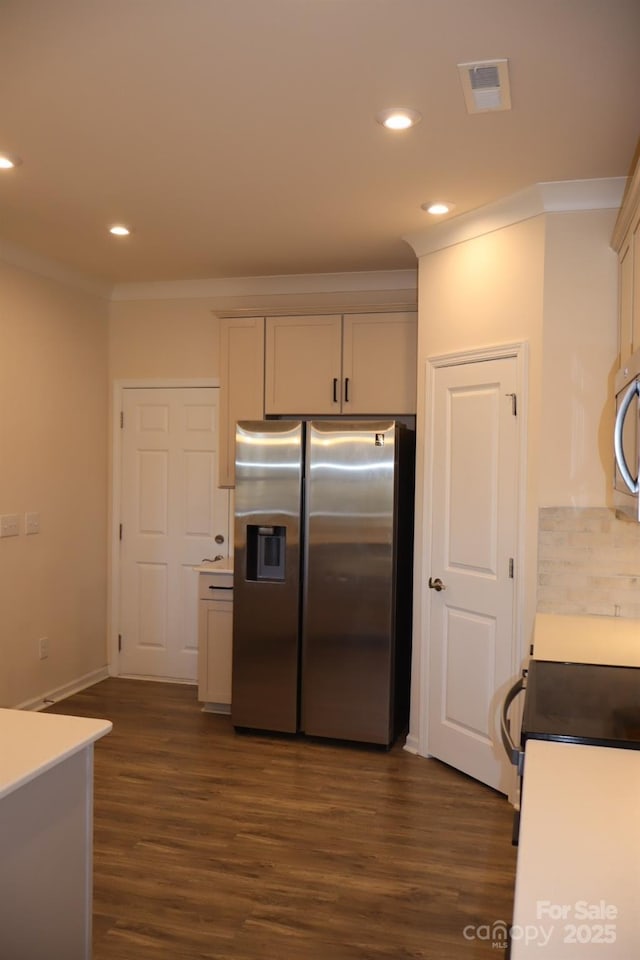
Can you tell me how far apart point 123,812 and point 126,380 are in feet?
9.52

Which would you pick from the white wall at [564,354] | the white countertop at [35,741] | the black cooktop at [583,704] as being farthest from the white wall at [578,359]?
the white countertop at [35,741]

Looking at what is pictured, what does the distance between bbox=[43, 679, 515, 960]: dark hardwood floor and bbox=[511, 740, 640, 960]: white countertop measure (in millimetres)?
1163

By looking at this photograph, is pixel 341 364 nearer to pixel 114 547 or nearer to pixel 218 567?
pixel 218 567

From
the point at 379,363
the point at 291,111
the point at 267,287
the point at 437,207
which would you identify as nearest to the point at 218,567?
the point at 379,363

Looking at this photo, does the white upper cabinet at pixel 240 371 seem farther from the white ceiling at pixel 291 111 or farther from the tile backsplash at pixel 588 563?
the tile backsplash at pixel 588 563

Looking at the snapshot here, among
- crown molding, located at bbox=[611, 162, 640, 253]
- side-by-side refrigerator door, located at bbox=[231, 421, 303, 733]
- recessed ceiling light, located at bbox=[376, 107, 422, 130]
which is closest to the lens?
crown molding, located at bbox=[611, 162, 640, 253]

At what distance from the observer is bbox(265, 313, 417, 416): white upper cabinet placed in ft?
14.6

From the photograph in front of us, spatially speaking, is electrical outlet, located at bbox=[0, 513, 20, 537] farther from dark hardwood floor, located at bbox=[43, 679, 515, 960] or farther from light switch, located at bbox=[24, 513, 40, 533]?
dark hardwood floor, located at bbox=[43, 679, 515, 960]

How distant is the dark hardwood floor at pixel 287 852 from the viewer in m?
2.43

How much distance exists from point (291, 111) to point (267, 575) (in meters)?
2.45

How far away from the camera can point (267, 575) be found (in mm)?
4270

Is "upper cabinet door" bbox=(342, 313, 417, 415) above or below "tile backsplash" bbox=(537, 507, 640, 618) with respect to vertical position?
above

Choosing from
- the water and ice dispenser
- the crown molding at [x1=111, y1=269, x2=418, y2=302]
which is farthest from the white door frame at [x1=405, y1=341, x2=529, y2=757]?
the crown molding at [x1=111, y1=269, x2=418, y2=302]

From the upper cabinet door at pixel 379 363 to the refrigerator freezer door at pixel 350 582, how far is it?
53 centimetres
